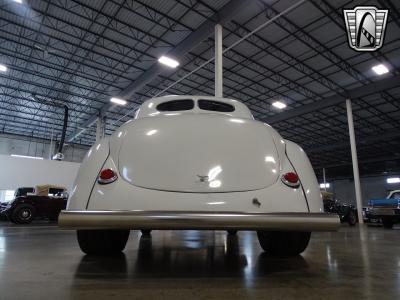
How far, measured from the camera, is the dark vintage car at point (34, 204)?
1094 centimetres

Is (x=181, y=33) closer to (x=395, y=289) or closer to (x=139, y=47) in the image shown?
(x=139, y=47)

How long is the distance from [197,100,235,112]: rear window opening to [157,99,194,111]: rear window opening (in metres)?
0.11

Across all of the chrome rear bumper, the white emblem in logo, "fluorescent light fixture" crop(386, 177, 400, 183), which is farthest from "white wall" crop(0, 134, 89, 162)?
"fluorescent light fixture" crop(386, 177, 400, 183)

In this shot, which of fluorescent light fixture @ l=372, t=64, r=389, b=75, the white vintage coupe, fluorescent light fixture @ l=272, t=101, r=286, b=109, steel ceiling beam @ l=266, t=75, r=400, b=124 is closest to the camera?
the white vintage coupe

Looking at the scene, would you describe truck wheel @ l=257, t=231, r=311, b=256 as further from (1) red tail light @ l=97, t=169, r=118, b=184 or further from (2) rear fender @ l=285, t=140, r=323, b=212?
(1) red tail light @ l=97, t=169, r=118, b=184

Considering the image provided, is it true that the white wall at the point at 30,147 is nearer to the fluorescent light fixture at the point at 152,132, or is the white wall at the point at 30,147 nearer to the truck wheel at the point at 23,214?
the truck wheel at the point at 23,214

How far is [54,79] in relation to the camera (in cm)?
1738

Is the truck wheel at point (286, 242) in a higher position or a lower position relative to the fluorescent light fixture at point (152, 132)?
lower

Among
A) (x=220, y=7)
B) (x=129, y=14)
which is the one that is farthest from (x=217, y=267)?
(x=129, y=14)

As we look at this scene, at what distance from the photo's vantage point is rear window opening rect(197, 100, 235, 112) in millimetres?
3301

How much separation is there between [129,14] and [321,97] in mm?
13275

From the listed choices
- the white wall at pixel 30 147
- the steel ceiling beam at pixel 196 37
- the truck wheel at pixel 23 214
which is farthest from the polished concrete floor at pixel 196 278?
the white wall at pixel 30 147

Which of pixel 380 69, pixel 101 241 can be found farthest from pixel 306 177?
pixel 380 69

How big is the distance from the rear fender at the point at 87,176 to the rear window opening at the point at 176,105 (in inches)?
47.3
